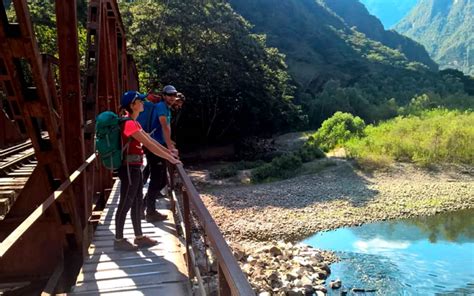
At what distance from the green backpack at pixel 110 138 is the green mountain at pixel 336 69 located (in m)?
41.2

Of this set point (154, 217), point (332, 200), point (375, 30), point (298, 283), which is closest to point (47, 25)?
point (332, 200)

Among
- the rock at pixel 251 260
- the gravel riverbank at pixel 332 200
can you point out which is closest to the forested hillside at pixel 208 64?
the gravel riverbank at pixel 332 200

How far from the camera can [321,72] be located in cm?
5916

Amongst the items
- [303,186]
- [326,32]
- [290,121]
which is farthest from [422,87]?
[303,186]

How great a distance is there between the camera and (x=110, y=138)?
3.81 meters

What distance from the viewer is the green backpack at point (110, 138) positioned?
3746 mm

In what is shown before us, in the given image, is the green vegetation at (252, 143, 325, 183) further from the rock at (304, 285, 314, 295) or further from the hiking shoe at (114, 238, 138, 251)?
the hiking shoe at (114, 238, 138, 251)

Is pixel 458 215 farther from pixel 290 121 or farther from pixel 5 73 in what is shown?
pixel 5 73

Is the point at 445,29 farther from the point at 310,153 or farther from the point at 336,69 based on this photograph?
the point at 310,153

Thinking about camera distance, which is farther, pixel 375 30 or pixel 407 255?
pixel 375 30

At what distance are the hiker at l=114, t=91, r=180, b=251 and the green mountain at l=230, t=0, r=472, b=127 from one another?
40.7m

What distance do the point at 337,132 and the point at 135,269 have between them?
89.7 ft

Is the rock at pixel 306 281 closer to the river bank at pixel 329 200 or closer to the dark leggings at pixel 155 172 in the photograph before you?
the river bank at pixel 329 200

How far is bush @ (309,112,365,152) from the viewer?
2942 centimetres
